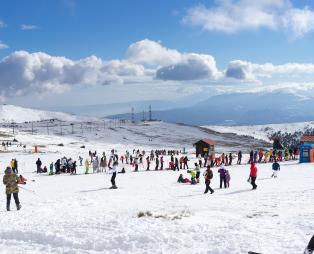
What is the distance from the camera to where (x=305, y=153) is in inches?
1636

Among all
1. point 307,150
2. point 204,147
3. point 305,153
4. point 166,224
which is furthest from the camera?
point 204,147

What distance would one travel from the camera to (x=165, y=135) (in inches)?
6122

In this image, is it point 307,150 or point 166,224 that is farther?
point 307,150

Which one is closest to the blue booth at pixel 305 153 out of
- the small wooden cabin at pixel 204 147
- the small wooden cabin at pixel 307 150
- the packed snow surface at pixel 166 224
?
the small wooden cabin at pixel 307 150

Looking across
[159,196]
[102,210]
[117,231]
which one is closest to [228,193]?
[159,196]

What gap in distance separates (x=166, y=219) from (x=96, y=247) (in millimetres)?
2959

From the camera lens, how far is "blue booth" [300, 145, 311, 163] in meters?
41.3

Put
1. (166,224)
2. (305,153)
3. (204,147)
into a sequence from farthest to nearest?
(204,147)
(305,153)
(166,224)

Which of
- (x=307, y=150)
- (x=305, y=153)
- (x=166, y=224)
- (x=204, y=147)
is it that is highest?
(x=204, y=147)

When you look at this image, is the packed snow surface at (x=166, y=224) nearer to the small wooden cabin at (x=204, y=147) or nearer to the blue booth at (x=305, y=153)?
the blue booth at (x=305, y=153)

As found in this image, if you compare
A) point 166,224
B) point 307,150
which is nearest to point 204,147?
point 307,150

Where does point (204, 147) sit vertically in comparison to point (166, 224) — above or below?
above

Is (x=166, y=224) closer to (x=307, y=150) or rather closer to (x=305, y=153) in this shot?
(x=307, y=150)

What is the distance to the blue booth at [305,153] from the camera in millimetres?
41281
